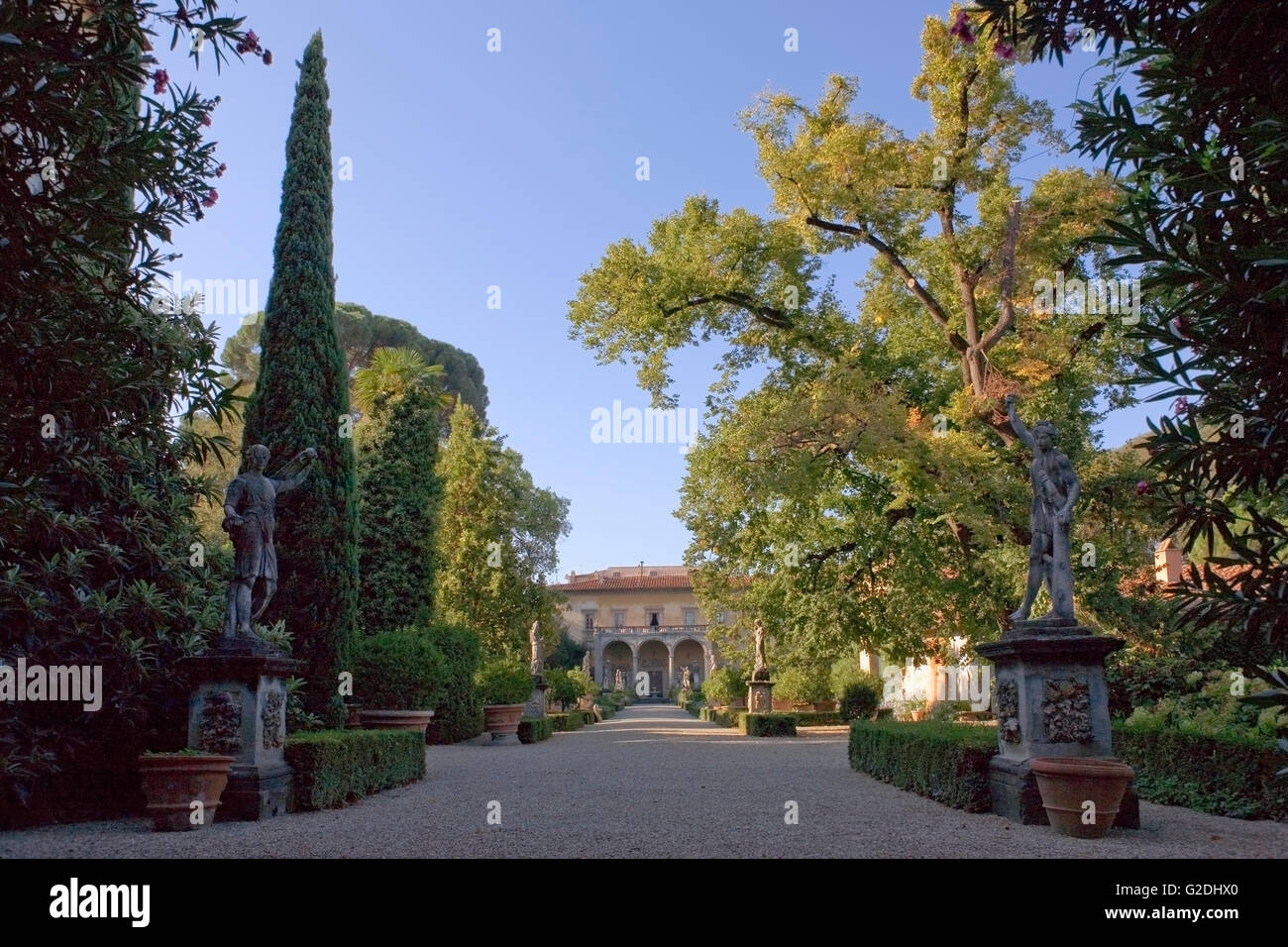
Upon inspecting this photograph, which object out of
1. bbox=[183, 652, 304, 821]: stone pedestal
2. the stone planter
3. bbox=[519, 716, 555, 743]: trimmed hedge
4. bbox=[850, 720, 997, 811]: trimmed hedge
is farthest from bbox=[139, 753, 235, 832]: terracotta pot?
the stone planter

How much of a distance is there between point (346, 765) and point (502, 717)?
10.8 meters

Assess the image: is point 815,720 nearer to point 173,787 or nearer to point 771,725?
point 771,725

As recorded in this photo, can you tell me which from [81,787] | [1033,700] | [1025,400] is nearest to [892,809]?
[1033,700]

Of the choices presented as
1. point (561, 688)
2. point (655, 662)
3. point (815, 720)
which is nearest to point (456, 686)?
point (815, 720)

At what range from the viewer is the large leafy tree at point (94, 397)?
13.1ft

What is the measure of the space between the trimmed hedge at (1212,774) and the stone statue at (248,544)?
27.0 feet

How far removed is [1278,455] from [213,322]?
24.7 ft

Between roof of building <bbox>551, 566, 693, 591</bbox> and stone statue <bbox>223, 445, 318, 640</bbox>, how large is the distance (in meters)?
51.7

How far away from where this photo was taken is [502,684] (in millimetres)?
20719

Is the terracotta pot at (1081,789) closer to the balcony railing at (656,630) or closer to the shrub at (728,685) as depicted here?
the shrub at (728,685)

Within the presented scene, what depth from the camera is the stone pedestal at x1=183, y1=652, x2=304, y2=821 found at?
7637 mm

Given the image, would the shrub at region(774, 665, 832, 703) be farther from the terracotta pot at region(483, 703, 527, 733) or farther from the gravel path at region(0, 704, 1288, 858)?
the gravel path at region(0, 704, 1288, 858)

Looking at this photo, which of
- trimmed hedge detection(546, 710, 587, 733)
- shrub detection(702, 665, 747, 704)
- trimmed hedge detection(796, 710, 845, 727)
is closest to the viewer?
trimmed hedge detection(546, 710, 587, 733)
